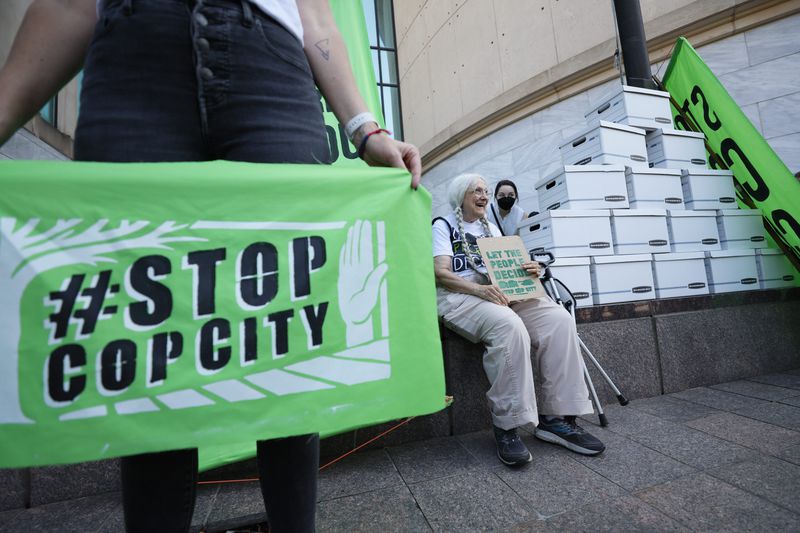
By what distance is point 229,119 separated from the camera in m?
0.82

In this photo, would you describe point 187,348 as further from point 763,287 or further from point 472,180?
point 763,287

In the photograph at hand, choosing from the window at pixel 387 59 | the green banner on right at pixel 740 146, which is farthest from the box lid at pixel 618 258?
the window at pixel 387 59

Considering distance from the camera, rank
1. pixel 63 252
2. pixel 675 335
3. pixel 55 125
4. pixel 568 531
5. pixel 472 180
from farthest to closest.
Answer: pixel 55 125 < pixel 675 335 < pixel 472 180 < pixel 568 531 < pixel 63 252

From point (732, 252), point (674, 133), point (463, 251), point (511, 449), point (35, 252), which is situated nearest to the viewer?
point (35, 252)

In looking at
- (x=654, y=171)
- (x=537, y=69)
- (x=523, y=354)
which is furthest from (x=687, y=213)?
(x=537, y=69)

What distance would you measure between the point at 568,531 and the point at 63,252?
5.34 feet

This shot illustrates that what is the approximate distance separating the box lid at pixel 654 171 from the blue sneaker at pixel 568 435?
228cm

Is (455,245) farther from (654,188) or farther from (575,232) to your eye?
(654,188)

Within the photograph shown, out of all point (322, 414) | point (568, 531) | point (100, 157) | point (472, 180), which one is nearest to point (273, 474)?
point (322, 414)

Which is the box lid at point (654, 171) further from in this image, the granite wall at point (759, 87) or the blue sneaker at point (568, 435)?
the granite wall at point (759, 87)

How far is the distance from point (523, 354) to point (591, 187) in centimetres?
187

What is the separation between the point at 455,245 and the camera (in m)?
2.63

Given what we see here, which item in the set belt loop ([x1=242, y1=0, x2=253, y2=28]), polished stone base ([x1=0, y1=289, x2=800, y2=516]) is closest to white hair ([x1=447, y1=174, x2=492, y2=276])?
polished stone base ([x1=0, y1=289, x2=800, y2=516])

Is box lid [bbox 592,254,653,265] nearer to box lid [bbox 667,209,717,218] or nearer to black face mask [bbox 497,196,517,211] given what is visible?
box lid [bbox 667,209,717,218]
